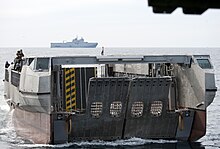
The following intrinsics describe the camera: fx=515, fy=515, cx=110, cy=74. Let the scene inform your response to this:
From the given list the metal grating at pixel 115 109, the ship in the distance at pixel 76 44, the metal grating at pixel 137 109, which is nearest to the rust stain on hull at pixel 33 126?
the metal grating at pixel 115 109

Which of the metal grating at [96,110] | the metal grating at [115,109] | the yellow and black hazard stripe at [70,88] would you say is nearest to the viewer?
the metal grating at [96,110]

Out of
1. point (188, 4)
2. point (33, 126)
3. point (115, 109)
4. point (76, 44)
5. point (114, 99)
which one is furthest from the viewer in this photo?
point (76, 44)

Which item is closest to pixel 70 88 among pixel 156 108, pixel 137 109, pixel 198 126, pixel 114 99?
pixel 114 99

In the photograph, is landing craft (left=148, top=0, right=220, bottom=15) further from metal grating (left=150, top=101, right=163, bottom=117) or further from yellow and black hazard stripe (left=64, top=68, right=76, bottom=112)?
yellow and black hazard stripe (left=64, top=68, right=76, bottom=112)

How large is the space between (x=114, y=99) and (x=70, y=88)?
6.00 feet

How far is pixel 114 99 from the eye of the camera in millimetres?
17234

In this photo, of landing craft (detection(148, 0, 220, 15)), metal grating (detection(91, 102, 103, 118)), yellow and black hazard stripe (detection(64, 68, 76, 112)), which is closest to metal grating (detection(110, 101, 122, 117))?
metal grating (detection(91, 102, 103, 118))

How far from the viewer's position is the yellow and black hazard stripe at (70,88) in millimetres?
18125

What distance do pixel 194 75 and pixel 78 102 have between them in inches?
169

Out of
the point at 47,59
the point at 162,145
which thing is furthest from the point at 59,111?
the point at 162,145

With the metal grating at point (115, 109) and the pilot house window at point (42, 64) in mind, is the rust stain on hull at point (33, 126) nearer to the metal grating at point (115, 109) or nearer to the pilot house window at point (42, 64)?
the pilot house window at point (42, 64)

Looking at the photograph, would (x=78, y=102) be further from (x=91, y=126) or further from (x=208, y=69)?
(x=208, y=69)

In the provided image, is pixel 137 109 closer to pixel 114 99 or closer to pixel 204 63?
pixel 114 99

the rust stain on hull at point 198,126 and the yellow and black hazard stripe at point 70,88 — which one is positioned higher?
the yellow and black hazard stripe at point 70,88
